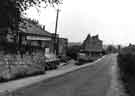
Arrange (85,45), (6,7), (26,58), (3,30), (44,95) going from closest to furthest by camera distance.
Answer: (44,95)
(6,7)
(3,30)
(26,58)
(85,45)

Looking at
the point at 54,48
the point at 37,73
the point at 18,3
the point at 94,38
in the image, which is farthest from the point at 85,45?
the point at 18,3

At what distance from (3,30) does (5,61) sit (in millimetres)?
2036

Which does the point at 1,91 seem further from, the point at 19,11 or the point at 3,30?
the point at 19,11

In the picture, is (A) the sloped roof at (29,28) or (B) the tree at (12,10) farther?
(A) the sloped roof at (29,28)

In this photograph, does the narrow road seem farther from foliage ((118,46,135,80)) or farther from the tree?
the tree

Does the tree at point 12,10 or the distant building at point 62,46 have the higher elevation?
the tree at point 12,10

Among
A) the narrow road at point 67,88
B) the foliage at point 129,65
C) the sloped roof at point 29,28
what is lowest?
the narrow road at point 67,88

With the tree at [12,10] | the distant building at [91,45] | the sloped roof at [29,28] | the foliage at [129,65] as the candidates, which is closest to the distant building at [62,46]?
the sloped roof at [29,28]

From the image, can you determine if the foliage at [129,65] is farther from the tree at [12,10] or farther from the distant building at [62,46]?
the distant building at [62,46]

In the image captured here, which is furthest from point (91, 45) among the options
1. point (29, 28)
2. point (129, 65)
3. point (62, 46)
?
point (129, 65)

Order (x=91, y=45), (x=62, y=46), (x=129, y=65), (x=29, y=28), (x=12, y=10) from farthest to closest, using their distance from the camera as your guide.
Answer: (x=91, y=45)
(x=62, y=46)
(x=29, y=28)
(x=129, y=65)
(x=12, y=10)

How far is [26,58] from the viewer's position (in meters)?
15.5

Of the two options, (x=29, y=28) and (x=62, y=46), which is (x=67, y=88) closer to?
(x=29, y=28)

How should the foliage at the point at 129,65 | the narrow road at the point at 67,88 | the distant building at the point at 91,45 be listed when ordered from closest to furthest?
the narrow road at the point at 67,88
the foliage at the point at 129,65
the distant building at the point at 91,45
